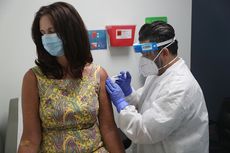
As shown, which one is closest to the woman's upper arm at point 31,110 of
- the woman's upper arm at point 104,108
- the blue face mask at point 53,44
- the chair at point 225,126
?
the blue face mask at point 53,44

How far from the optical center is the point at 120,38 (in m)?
2.05

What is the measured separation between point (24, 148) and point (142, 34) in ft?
2.82

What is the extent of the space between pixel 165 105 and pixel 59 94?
1.72 feet

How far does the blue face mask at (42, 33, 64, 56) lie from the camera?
1.30 m

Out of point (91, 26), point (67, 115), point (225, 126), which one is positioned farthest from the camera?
point (225, 126)

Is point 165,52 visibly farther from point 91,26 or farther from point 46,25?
point 91,26

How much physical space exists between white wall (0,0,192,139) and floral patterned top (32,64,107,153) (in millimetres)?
635

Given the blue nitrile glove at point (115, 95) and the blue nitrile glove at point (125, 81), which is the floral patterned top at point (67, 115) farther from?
the blue nitrile glove at point (125, 81)

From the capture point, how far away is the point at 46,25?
130 cm

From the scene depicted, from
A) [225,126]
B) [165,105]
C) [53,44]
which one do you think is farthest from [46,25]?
[225,126]

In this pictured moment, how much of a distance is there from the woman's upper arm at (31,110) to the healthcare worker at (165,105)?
40 centimetres

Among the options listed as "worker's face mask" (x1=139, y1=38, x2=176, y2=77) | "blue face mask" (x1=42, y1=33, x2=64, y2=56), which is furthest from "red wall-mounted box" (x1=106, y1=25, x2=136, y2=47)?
"blue face mask" (x1=42, y1=33, x2=64, y2=56)

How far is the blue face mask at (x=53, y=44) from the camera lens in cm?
130

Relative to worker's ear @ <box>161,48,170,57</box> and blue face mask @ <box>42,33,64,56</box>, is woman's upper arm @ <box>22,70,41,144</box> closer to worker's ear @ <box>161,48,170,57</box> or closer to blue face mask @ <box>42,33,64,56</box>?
blue face mask @ <box>42,33,64,56</box>
